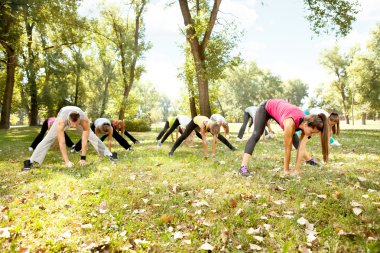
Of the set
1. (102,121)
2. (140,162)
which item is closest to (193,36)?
(102,121)

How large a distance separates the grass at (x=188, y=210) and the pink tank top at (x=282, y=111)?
130cm

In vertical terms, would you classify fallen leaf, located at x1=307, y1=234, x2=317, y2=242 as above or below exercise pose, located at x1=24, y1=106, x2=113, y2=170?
below

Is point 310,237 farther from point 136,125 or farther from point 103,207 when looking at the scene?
point 136,125

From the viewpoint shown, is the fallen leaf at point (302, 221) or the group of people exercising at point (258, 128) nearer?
the fallen leaf at point (302, 221)

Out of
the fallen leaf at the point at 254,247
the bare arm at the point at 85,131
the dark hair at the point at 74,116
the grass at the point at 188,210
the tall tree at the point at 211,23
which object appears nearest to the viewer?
the fallen leaf at the point at 254,247

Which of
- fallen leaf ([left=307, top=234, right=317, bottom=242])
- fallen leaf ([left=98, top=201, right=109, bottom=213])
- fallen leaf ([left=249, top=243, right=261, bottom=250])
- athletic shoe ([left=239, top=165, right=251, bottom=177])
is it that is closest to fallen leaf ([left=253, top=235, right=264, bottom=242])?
fallen leaf ([left=249, top=243, right=261, bottom=250])

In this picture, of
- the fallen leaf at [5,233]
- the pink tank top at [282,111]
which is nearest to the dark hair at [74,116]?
the fallen leaf at [5,233]

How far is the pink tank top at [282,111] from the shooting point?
18.8ft

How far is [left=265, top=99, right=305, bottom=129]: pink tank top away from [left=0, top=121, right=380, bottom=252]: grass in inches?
51.1

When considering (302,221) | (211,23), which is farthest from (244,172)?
(211,23)

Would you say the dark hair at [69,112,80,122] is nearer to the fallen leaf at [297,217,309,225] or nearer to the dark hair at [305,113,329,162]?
the dark hair at [305,113,329,162]

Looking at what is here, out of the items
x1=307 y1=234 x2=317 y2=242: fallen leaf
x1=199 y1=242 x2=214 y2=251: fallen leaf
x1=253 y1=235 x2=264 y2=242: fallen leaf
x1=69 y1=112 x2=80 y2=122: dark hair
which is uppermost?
x1=69 y1=112 x2=80 y2=122: dark hair

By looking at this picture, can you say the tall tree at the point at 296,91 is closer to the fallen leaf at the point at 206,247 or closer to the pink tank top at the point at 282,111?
the pink tank top at the point at 282,111

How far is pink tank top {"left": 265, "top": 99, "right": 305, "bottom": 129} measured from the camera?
18.8ft
